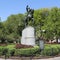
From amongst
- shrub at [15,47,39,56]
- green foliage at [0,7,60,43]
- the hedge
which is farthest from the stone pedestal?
green foliage at [0,7,60,43]

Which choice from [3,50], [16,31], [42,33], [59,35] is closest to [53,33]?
[59,35]

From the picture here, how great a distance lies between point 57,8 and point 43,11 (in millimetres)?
10820

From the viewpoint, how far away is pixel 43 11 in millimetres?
77438

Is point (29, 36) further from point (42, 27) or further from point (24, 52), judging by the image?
point (42, 27)

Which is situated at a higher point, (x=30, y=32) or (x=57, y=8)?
(x=57, y=8)

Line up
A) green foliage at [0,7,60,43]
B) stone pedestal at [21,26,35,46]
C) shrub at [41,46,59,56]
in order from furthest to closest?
green foliage at [0,7,60,43], stone pedestal at [21,26,35,46], shrub at [41,46,59,56]

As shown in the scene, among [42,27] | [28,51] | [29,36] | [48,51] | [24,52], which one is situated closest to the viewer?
[24,52]

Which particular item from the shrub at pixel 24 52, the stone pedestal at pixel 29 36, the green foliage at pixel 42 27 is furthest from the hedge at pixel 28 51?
the green foliage at pixel 42 27

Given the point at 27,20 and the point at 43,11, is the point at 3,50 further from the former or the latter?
the point at 43,11

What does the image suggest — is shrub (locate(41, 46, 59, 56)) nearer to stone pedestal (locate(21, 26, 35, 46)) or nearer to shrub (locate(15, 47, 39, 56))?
shrub (locate(15, 47, 39, 56))

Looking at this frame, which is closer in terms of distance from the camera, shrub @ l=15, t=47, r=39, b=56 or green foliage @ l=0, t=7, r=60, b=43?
shrub @ l=15, t=47, r=39, b=56

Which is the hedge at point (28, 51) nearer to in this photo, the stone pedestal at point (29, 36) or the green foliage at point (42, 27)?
the stone pedestal at point (29, 36)

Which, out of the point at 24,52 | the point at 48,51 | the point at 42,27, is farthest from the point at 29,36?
the point at 42,27

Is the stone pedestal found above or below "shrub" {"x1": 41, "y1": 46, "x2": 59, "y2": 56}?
above
